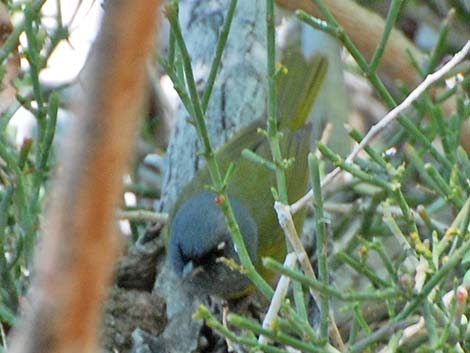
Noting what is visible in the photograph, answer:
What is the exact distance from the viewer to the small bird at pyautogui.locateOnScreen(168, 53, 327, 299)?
255 cm

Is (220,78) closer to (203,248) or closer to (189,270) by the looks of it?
(203,248)

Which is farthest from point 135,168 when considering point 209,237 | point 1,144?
point 1,144

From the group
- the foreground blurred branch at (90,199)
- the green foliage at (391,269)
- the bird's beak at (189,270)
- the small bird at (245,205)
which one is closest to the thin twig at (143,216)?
the small bird at (245,205)

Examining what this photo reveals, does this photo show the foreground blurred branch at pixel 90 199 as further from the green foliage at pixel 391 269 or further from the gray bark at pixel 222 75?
the gray bark at pixel 222 75

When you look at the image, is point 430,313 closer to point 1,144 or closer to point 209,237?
point 1,144

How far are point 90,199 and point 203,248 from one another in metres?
2.29

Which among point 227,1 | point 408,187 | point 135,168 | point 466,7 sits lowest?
point 408,187

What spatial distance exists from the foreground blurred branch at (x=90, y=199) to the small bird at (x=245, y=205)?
1.88 meters

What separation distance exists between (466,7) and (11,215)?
6.41 ft

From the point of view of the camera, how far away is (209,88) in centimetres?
199

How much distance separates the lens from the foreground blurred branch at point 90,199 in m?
0.31

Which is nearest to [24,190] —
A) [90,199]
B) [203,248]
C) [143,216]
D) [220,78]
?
[143,216]

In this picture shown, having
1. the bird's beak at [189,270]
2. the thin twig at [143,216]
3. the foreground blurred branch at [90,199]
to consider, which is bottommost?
the bird's beak at [189,270]

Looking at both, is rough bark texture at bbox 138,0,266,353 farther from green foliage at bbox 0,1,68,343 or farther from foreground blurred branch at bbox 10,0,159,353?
foreground blurred branch at bbox 10,0,159,353
